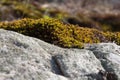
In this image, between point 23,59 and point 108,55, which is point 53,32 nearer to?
point 108,55

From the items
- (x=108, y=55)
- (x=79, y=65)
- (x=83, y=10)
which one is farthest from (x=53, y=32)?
(x=83, y=10)

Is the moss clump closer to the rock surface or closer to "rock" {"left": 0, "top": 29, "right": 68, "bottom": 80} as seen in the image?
the rock surface

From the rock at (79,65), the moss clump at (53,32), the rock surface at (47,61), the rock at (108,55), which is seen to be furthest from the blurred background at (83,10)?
the rock at (79,65)

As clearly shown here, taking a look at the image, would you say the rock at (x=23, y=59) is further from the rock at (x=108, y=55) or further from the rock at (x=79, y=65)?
the rock at (x=108, y=55)

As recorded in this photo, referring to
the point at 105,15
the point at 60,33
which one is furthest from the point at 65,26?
the point at 105,15

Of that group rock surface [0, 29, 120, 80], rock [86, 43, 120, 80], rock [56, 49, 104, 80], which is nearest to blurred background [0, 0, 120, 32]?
rock [86, 43, 120, 80]

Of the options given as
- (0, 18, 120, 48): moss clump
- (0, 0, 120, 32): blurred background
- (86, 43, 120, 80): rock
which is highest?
(86, 43, 120, 80): rock

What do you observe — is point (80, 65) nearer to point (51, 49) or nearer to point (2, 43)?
point (51, 49)
